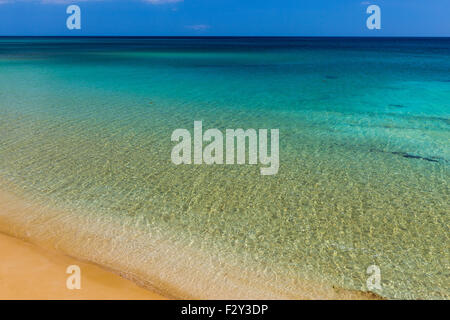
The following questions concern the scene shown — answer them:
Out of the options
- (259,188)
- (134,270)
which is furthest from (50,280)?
(259,188)

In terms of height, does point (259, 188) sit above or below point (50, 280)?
above

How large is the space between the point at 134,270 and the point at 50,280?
887 mm

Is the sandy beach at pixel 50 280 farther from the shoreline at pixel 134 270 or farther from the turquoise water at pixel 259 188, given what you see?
the turquoise water at pixel 259 188

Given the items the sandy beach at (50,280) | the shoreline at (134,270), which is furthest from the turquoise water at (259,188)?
the sandy beach at (50,280)

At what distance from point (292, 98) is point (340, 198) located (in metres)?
10.4

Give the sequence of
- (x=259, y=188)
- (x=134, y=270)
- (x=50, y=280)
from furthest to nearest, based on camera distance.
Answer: (x=259, y=188)
(x=134, y=270)
(x=50, y=280)

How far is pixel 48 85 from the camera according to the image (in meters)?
18.6

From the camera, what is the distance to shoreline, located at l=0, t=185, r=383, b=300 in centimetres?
417

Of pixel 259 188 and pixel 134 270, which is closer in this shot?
pixel 134 270

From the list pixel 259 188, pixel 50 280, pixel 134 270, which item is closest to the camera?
pixel 50 280

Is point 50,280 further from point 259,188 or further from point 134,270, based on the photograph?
point 259,188

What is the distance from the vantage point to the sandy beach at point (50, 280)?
3.94 metres

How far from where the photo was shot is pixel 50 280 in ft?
13.7

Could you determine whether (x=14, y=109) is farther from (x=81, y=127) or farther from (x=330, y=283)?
(x=330, y=283)
